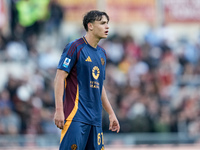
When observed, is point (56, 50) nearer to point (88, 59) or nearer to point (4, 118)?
point (4, 118)

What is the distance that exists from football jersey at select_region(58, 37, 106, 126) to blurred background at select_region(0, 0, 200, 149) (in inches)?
231

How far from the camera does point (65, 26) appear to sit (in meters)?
16.2

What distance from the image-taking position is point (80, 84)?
582 centimetres

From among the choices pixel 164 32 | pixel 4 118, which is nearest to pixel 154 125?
pixel 4 118

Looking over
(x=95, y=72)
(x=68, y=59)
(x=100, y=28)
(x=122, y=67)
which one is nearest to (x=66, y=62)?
(x=68, y=59)

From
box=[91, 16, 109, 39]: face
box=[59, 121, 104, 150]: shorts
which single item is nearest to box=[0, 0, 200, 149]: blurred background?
box=[59, 121, 104, 150]: shorts

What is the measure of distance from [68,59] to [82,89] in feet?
1.28

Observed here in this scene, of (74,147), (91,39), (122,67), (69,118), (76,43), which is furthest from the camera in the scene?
(122,67)

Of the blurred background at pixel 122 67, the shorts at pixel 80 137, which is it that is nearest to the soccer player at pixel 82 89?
the shorts at pixel 80 137

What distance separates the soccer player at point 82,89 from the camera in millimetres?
5664

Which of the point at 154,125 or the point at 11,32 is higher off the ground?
the point at 11,32

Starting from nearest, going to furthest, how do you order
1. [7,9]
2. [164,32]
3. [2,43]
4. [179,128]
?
[179,128], [2,43], [7,9], [164,32]

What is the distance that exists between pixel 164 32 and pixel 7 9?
17.0ft

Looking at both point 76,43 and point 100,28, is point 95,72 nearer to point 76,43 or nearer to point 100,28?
point 76,43
